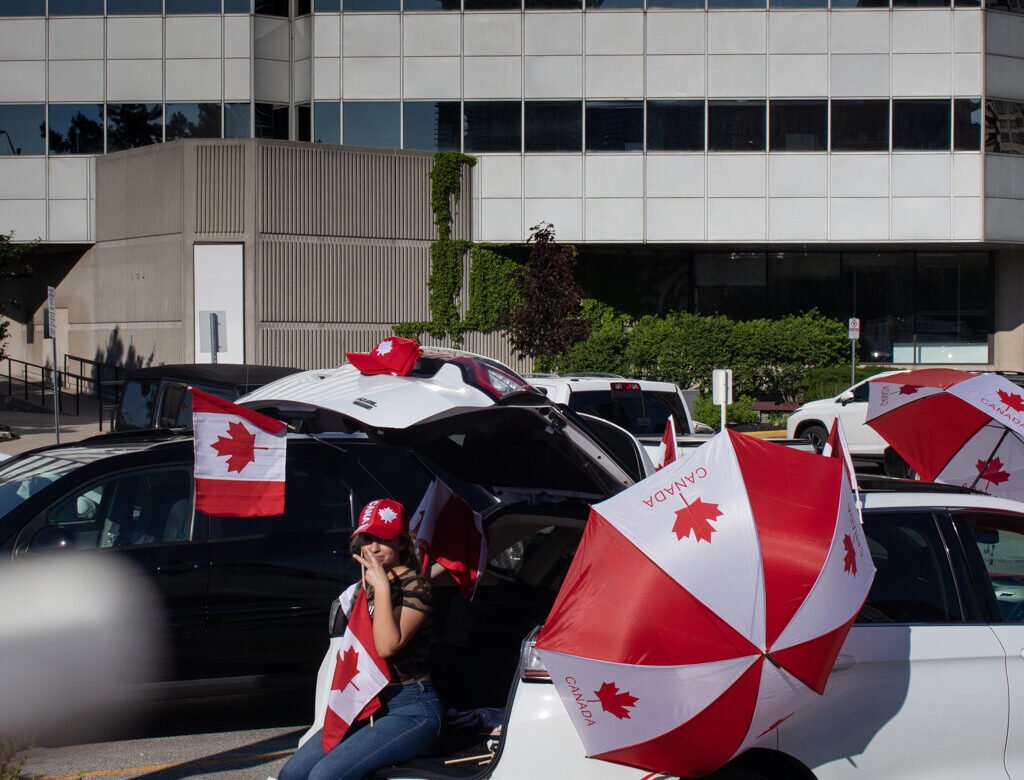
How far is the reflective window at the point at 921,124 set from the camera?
34.1 metres

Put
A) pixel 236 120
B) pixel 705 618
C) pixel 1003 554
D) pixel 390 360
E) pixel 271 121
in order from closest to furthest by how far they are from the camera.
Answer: pixel 705 618, pixel 390 360, pixel 1003 554, pixel 236 120, pixel 271 121

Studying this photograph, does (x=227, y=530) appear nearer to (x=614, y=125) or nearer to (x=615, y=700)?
(x=615, y=700)

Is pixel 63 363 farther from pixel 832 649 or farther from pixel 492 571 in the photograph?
pixel 832 649

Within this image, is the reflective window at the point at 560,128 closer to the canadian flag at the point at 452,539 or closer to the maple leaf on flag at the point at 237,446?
the canadian flag at the point at 452,539

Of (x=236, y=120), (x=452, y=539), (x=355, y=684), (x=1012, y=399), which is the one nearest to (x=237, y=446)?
(x=452, y=539)

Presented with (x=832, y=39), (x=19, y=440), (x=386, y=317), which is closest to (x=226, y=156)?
(x=386, y=317)

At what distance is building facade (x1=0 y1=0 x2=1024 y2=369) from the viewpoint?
112 ft

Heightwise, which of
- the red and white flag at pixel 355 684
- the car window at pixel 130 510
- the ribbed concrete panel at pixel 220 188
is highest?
the ribbed concrete panel at pixel 220 188

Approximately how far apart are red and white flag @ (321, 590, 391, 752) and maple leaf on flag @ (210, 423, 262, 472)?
→ 102cm

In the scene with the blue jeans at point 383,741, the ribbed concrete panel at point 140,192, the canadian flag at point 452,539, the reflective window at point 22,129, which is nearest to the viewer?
the blue jeans at point 383,741

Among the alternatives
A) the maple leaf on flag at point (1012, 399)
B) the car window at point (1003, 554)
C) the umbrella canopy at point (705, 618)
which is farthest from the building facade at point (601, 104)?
the umbrella canopy at point (705, 618)

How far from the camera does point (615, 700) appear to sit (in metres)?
3.70

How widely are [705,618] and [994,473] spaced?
13.6ft

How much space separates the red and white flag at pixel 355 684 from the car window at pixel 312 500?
2.44 meters
